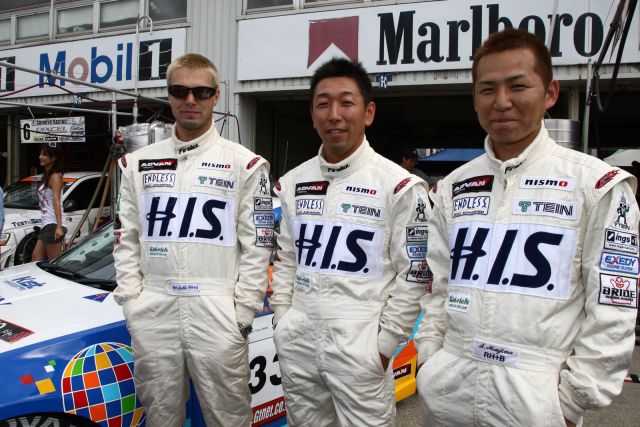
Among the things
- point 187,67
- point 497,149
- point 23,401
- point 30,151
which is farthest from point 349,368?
point 30,151

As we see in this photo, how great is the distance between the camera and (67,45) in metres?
10.1

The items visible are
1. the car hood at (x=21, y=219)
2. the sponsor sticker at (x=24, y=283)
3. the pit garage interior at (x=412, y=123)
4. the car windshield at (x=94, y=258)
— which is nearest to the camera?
the sponsor sticker at (x=24, y=283)

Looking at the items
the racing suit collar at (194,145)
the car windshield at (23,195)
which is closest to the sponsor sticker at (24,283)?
the racing suit collar at (194,145)

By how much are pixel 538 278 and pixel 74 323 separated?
1951 millimetres

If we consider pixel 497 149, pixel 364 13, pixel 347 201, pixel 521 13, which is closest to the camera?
pixel 497 149

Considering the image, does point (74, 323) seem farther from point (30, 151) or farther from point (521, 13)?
point (30, 151)

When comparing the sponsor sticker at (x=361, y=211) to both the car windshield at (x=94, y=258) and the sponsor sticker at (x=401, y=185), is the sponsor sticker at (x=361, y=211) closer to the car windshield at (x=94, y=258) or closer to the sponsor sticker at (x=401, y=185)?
the sponsor sticker at (x=401, y=185)

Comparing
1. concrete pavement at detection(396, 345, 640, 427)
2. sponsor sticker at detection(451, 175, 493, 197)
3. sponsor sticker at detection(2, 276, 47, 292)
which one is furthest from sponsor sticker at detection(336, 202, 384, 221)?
concrete pavement at detection(396, 345, 640, 427)

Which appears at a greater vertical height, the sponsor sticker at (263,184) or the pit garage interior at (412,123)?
the pit garage interior at (412,123)

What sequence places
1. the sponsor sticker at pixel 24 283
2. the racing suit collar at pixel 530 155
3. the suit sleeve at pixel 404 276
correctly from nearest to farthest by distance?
the racing suit collar at pixel 530 155
the suit sleeve at pixel 404 276
the sponsor sticker at pixel 24 283

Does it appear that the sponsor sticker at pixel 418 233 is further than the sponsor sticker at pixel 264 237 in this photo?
No

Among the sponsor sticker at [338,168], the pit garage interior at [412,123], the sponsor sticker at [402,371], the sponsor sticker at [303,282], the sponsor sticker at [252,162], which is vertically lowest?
the sponsor sticker at [402,371]

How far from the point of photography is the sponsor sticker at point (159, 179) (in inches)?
94.3

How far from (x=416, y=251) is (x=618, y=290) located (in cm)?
72
